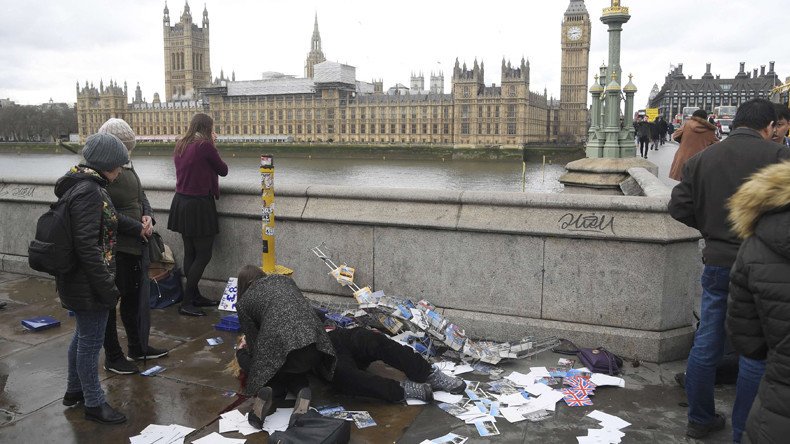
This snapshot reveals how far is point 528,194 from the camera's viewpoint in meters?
4.84

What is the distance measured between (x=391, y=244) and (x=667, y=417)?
2.47 meters

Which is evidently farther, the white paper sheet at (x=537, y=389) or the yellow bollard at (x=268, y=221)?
the yellow bollard at (x=268, y=221)

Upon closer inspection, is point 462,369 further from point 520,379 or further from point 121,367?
point 121,367

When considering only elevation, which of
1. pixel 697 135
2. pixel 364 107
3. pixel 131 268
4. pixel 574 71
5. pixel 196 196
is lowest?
pixel 131 268

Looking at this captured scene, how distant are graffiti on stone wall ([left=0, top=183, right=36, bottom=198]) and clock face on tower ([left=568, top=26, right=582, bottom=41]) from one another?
10111 centimetres

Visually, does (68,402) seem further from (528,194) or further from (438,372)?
(528,194)

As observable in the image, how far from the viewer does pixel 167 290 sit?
5.93m

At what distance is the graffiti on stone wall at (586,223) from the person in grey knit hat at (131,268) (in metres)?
3.05

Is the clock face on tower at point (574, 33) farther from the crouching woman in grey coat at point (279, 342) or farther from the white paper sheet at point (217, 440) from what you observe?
the white paper sheet at point (217, 440)

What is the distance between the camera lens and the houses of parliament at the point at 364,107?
323 feet

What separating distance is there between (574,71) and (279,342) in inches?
4162

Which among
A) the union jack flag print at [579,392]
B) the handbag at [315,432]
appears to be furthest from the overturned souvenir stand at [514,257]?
the handbag at [315,432]

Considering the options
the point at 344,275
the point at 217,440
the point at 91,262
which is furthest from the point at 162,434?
the point at 344,275

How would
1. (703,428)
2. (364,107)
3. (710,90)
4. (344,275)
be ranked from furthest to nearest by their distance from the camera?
(710,90)
(364,107)
(344,275)
(703,428)
